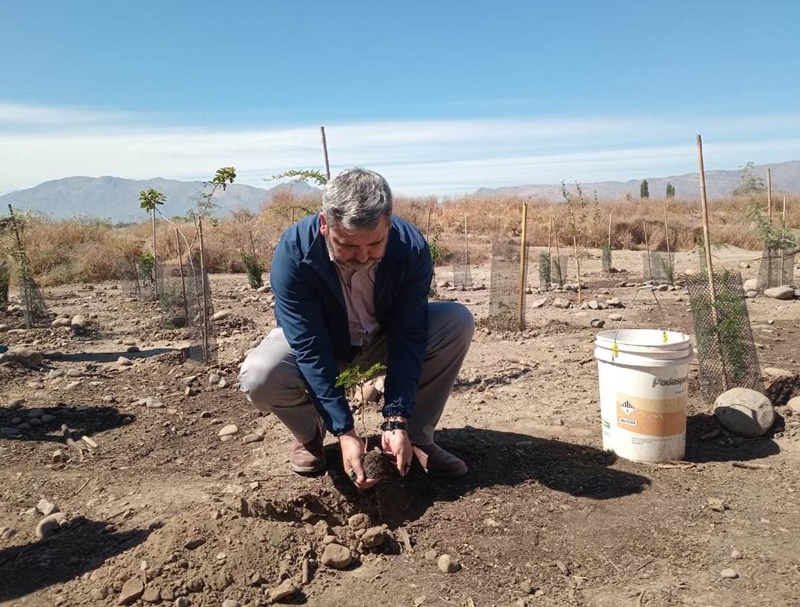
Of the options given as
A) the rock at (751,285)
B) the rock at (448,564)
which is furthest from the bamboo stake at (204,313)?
the rock at (751,285)

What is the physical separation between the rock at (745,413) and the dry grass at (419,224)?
6.18 metres

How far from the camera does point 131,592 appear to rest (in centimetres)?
202

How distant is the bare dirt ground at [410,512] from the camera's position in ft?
6.89

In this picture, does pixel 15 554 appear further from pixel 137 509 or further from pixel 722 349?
pixel 722 349

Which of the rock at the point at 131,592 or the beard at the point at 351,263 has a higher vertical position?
the beard at the point at 351,263

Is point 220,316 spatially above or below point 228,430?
above

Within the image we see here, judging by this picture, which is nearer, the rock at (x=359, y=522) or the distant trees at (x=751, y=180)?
the rock at (x=359, y=522)

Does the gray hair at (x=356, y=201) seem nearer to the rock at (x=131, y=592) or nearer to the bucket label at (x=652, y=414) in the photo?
the rock at (x=131, y=592)

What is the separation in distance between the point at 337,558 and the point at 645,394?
148cm

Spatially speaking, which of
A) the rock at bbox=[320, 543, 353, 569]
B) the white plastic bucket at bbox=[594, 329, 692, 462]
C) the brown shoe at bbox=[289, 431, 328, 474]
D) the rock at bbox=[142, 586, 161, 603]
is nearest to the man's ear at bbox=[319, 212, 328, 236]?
the brown shoe at bbox=[289, 431, 328, 474]

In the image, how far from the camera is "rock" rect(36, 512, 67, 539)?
8.47 ft

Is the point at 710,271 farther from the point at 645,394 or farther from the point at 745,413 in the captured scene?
the point at 645,394

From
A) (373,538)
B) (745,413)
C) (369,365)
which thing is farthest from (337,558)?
(745,413)

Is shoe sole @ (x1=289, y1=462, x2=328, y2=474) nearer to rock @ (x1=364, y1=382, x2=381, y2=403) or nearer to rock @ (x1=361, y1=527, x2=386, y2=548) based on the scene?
rock @ (x1=361, y1=527, x2=386, y2=548)
